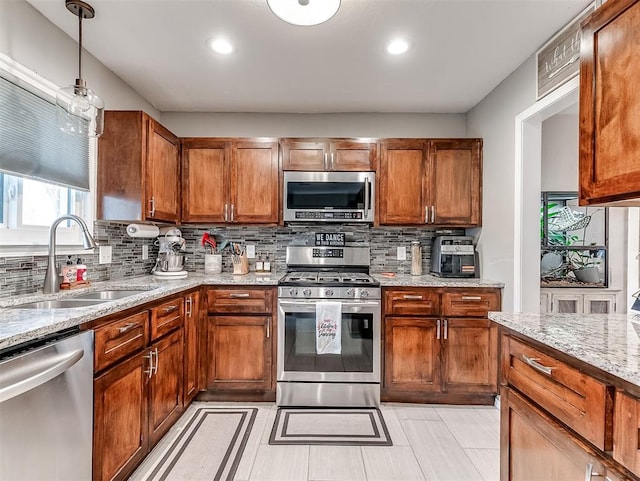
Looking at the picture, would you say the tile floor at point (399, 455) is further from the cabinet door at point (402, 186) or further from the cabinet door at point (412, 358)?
the cabinet door at point (402, 186)

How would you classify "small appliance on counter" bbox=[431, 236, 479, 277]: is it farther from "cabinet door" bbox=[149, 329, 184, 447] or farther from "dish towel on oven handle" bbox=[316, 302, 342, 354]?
"cabinet door" bbox=[149, 329, 184, 447]

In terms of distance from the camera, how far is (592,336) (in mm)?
1122

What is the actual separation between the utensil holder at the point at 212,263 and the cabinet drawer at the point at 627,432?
2965 millimetres

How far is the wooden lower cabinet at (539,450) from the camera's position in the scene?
934 millimetres

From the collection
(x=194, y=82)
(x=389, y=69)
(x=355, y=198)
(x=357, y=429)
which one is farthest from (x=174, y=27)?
(x=357, y=429)

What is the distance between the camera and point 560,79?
2.04 meters

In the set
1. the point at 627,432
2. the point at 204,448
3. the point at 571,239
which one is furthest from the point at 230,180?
the point at 571,239

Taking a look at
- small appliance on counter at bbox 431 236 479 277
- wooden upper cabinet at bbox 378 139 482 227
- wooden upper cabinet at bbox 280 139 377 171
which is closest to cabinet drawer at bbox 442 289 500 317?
small appliance on counter at bbox 431 236 479 277

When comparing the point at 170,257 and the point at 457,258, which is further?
the point at 457,258

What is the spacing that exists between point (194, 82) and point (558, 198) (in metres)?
3.50

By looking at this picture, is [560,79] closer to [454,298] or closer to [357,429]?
[454,298]

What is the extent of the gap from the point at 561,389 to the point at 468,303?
1.72m

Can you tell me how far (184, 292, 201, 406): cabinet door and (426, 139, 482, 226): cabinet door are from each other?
2088mm

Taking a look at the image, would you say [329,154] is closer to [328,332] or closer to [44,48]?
[328,332]
